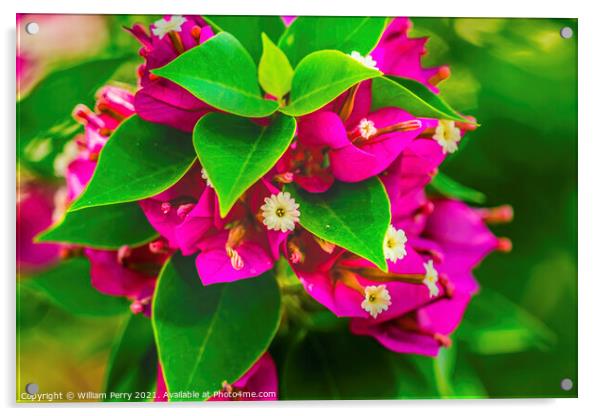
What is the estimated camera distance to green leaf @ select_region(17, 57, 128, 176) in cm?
101

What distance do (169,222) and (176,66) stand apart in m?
0.22

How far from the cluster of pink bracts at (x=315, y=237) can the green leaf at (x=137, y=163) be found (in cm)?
2

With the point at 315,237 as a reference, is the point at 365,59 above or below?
above

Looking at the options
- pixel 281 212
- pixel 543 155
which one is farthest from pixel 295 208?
pixel 543 155

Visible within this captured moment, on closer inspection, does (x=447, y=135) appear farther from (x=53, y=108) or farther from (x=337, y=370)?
(x=53, y=108)

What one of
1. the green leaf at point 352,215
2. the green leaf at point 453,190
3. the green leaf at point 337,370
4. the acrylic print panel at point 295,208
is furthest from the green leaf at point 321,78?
the green leaf at point 337,370

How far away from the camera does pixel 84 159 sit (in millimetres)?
976

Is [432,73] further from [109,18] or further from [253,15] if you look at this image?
[109,18]

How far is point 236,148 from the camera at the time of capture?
2.80 feet

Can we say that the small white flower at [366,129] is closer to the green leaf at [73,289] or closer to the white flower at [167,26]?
the white flower at [167,26]

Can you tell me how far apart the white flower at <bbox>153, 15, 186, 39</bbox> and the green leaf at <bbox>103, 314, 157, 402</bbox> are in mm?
445

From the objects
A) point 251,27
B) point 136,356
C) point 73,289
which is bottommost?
point 136,356

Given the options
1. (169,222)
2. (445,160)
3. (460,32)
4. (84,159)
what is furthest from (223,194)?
(460,32)

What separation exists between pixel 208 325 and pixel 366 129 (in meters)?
0.37
